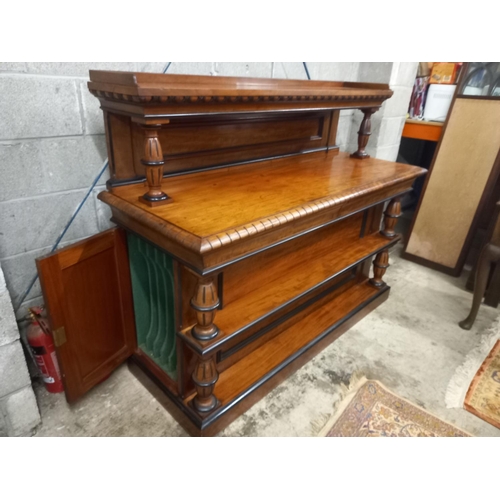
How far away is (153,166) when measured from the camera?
106 cm

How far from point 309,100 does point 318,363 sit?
1.13 meters

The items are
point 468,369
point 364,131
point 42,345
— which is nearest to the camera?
point 42,345

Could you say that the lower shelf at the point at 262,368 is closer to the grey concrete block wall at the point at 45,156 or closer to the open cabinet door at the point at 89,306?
the open cabinet door at the point at 89,306

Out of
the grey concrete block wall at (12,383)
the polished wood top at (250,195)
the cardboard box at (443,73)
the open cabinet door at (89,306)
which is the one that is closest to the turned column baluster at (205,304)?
the polished wood top at (250,195)

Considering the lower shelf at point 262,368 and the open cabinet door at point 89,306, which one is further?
the lower shelf at point 262,368

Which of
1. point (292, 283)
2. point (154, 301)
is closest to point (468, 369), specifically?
point (292, 283)

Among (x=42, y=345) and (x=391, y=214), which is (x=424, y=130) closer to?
(x=391, y=214)

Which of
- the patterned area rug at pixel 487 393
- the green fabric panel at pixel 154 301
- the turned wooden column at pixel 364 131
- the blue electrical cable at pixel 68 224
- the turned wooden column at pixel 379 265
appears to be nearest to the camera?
the green fabric panel at pixel 154 301

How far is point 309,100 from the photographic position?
1.31 m

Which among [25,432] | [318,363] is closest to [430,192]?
[318,363]

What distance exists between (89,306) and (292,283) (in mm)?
764

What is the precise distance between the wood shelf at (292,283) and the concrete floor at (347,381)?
33cm

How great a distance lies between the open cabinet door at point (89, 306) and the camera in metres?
1.16

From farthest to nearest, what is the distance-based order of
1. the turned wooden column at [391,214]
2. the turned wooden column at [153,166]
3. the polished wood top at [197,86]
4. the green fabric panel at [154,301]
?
the turned wooden column at [391,214] < the green fabric panel at [154,301] < the turned wooden column at [153,166] < the polished wood top at [197,86]
